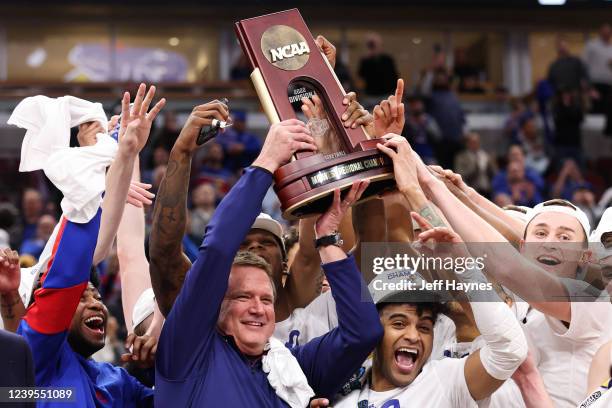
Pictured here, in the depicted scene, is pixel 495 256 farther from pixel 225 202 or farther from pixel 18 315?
Result: pixel 18 315

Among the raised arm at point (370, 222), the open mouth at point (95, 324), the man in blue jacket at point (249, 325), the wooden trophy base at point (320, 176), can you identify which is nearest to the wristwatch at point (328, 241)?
the man in blue jacket at point (249, 325)

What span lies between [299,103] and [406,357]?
0.96m

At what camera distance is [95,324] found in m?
3.59

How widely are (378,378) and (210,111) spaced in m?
1.13

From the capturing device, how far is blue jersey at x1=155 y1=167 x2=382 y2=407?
3.08m

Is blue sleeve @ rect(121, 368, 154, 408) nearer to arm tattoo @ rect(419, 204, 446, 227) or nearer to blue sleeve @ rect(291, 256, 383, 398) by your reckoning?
blue sleeve @ rect(291, 256, 383, 398)

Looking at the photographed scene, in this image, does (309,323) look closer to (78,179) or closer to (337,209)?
(337,209)

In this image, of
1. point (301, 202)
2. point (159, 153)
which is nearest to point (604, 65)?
point (159, 153)

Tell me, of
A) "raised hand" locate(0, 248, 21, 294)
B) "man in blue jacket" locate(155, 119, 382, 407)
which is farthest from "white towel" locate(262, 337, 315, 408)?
"raised hand" locate(0, 248, 21, 294)

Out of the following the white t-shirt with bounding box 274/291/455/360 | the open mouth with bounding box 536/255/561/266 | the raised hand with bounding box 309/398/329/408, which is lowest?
the raised hand with bounding box 309/398/329/408

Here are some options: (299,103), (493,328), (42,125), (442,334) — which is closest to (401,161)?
(299,103)

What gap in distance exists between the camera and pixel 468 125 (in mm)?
12586

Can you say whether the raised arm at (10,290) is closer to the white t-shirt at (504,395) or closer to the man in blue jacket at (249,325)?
the man in blue jacket at (249,325)

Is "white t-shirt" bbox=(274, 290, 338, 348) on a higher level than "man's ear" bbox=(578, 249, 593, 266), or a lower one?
lower
